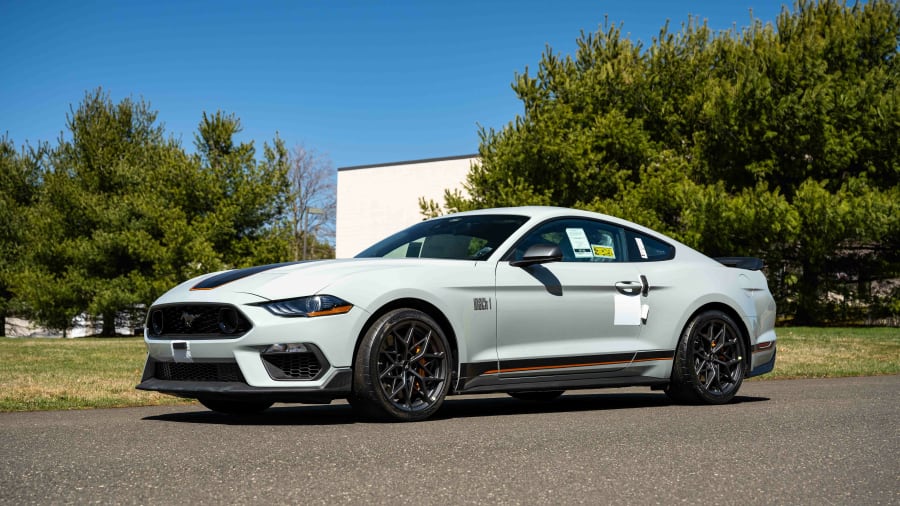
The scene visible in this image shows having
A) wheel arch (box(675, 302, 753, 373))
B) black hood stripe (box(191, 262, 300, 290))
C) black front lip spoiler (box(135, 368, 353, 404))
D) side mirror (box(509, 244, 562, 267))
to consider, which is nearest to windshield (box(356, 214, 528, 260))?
side mirror (box(509, 244, 562, 267))

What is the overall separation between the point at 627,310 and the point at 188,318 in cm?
333

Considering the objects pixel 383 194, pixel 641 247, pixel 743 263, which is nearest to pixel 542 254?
pixel 641 247

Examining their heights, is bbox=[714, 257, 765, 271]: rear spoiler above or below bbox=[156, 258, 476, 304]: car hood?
above

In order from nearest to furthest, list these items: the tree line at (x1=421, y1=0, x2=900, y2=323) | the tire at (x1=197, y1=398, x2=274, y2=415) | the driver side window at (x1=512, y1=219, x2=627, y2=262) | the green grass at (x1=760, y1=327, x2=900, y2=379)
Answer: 1. the tire at (x1=197, y1=398, x2=274, y2=415)
2. the driver side window at (x1=512, y1=219, x2=627, y2=262)
3. the green grass at (x1=760, y1=327, x2=900, y2=379)
4. the tree line at (x1=421, y1=0, x2=900, y2=323)

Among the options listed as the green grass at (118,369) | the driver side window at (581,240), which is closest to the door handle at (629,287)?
the driver side window at (581,240)

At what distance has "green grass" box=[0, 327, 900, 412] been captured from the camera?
349 inches

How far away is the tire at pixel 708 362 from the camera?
7.85 meters

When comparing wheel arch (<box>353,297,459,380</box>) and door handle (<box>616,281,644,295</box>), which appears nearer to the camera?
wheel arch (<box>353,297,459,380</box>)

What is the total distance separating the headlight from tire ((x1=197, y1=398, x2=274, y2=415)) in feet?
3.84

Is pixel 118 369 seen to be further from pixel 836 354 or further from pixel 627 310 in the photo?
pixel 836 354

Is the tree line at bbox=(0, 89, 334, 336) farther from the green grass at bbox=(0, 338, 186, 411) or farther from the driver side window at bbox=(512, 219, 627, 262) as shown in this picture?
the driver side window at bbox=(512, 219, 627, 262)

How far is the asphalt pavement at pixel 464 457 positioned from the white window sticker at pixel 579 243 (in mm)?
1218

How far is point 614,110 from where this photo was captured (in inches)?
1232

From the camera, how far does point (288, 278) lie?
621 centimetres
